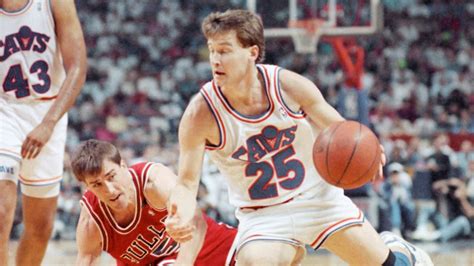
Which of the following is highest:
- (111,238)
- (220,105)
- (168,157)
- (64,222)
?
(220,105)

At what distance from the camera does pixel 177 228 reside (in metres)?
3.76

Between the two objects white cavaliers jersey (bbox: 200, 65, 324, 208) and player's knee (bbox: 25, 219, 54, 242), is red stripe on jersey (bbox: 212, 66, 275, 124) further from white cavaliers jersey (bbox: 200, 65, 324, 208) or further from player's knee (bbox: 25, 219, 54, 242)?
player's knee (bbox: 25, 219, 54, 242)

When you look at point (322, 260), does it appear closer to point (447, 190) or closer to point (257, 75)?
point (447, 190)

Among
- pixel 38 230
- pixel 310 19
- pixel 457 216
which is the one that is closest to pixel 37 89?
pixel 38 230

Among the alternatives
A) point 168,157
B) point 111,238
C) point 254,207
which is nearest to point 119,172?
point 111,238

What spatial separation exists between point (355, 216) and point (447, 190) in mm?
7917

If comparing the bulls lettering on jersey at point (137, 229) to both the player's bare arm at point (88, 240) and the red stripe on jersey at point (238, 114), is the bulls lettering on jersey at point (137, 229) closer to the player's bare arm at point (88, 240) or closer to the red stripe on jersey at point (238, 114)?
the player's bare arm at point (88, 240)

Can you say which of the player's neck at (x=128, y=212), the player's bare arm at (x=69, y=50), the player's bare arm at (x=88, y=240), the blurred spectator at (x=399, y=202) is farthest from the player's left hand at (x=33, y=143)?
the blurred spectator at (x=399, y=202)

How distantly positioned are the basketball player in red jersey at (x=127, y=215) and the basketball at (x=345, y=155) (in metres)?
0.74

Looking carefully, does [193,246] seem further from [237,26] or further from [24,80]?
[24,80]

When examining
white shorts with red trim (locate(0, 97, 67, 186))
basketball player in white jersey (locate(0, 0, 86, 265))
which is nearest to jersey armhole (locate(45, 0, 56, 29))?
basketball player in white jersey (locate(0, 0, 86, 265))

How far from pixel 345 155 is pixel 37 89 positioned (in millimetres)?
2095

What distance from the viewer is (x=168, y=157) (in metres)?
12.7

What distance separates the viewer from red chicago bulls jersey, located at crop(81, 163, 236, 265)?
14.6 feet
